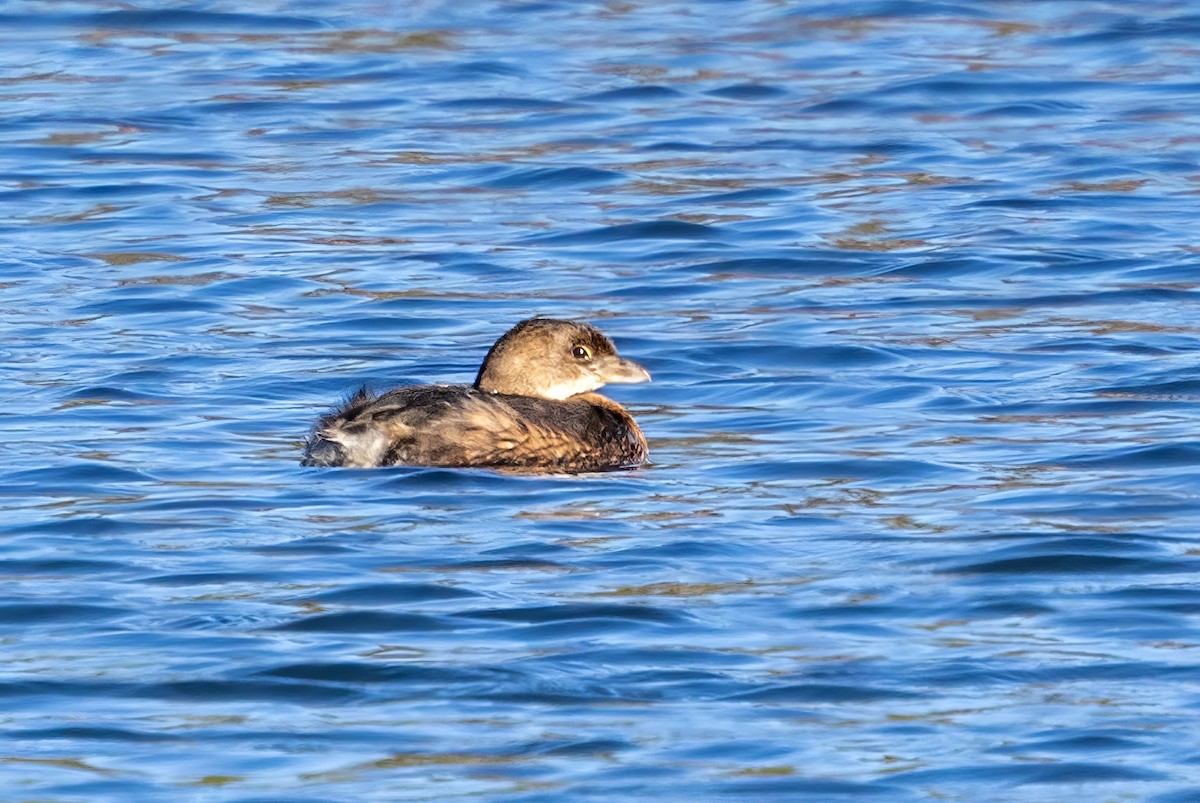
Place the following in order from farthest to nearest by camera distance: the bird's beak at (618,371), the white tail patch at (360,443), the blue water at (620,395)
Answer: the bird's beak at (618,371) → the white tail patch at (360,443) → the blue water at (620,395)

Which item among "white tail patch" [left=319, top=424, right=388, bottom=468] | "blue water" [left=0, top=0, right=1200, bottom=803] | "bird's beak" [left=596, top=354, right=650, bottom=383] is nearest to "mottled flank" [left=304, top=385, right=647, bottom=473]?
"white tail patch" [left=319, top=424, right=388, bottom=468]

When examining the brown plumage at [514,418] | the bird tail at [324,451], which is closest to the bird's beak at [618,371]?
the brown plumage at [514,418]

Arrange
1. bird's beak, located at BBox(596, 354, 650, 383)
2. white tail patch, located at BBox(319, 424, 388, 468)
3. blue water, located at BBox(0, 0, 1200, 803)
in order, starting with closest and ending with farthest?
blue water, located at BBox(0, 0, 1200, 803) → white tail patch, located at BBox(319, 424, 388, 468) → bird's beak, located at BBox(596, 354, 650, 383)

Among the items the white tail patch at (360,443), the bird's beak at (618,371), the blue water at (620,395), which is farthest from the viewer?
the bird's beak at (618,371)

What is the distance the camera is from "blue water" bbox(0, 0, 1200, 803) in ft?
21.6

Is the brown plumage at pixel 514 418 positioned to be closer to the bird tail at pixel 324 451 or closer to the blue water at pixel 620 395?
the bird tail at pixel 324 451

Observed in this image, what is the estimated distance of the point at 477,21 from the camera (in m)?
20.8

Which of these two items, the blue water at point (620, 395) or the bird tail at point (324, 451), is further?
the bird tail at point (324, 451)

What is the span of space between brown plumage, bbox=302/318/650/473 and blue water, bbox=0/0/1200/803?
0.52ft

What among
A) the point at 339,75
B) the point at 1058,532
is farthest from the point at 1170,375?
the point at 339,75

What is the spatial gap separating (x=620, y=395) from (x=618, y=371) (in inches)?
40.7

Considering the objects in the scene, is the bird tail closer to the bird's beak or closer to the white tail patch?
the white tail patch

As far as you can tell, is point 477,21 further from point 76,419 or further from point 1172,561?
point 1172,561

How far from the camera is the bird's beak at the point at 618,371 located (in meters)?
10.5
